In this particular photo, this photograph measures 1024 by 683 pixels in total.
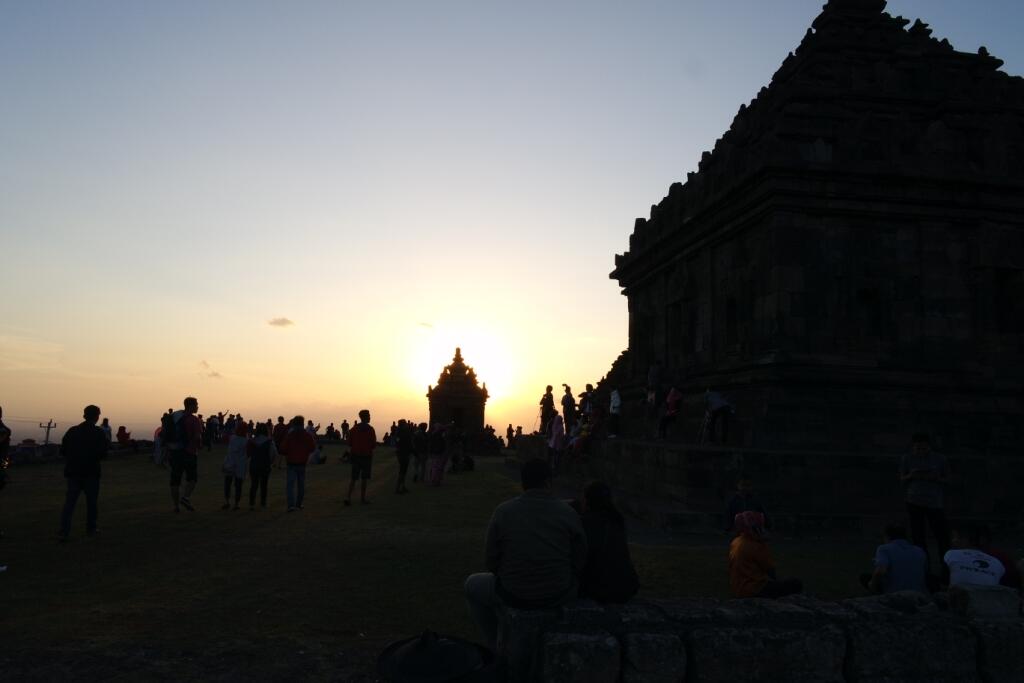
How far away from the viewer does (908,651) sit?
4996 millimetres

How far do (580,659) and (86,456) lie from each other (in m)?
8.76

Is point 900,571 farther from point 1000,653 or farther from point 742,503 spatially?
point 742,503

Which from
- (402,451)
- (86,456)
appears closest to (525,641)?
(86,456)

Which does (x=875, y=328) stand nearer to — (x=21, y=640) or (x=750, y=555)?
(x=750, y=555)

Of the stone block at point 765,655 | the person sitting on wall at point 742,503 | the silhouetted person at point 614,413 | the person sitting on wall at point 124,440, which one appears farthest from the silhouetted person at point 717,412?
the person sitting on wall at point 124,440

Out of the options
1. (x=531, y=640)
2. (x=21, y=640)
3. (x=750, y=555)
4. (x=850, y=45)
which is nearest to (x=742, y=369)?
(x=850, y=45)

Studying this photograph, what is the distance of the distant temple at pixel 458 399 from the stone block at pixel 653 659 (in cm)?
4292

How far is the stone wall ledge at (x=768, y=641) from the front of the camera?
4.70 meters

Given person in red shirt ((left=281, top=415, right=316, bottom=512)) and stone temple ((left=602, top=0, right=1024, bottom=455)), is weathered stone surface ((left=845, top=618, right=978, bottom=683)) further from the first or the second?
person in red shirt ((left=281, top=415, right=316, bottom=512))

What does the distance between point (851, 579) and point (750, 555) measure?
353 centimetres

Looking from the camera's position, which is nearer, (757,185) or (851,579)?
(851,579)

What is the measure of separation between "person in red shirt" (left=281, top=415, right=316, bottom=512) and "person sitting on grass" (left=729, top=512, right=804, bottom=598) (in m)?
9.07

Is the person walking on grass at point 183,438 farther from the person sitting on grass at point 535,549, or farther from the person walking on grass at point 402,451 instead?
the person sitting on grass at point 535,549

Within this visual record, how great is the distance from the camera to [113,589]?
7535 mm
